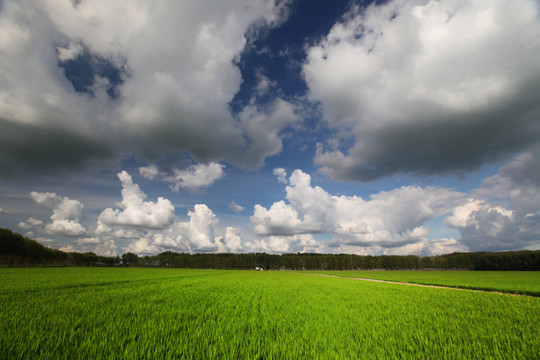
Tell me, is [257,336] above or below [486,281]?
above

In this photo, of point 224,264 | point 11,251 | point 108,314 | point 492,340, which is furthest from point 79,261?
point 492,340

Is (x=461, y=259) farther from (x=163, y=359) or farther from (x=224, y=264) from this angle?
(x=163, y=359)

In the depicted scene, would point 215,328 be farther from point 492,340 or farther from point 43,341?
point 492,340

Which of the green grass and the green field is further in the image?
the green grass

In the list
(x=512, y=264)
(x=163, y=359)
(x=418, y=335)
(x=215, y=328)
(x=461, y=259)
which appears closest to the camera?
(x=163, y=359)

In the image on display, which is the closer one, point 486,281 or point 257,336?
point 257,336

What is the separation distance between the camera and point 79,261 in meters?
132

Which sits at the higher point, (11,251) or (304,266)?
(11,251)

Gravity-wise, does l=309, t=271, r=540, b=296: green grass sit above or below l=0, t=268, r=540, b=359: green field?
below

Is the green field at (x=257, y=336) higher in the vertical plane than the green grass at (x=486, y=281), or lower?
higher

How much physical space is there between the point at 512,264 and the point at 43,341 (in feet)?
628

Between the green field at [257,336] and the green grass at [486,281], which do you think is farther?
the green grass at [486,281]

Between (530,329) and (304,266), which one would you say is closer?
(530,329)

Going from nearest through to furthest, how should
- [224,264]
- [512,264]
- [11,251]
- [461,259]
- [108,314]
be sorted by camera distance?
1. [108,314]
2. [11,251]
3. [512,264]
4. [461,259]
5. [224,264]
